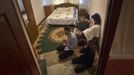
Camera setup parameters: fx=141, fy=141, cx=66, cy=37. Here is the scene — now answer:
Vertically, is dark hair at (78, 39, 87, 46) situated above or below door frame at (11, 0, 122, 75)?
below

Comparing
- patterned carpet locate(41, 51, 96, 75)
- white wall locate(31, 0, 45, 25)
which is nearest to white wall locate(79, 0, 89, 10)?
white wall locate(31, 0, 45, 25)

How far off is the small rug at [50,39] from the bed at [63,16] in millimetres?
186

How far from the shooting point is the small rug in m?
2.84

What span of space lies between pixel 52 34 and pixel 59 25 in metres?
0.51

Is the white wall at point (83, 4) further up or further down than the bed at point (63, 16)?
further up

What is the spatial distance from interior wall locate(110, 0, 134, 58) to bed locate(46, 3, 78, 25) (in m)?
2.42

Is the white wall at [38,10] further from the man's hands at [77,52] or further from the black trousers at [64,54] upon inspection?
the man's hands at [77,52]

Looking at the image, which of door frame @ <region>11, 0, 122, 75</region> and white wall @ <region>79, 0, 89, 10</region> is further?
white wall @ <region>79, 0, 89, 10</region>

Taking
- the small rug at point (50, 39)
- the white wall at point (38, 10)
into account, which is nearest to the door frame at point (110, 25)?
the small rug at point (50, 39)

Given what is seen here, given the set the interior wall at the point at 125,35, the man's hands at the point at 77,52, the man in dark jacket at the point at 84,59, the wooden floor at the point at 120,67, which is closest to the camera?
the interior wall at the point at 125,35

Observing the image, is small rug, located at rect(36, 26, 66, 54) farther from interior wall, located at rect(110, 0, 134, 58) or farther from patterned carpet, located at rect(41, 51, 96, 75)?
interior wall, located at rect(110, 0, 134, 58)

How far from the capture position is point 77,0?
4.26m

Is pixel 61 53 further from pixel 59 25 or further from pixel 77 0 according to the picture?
pixel 77 0

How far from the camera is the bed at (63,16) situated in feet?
12.0
